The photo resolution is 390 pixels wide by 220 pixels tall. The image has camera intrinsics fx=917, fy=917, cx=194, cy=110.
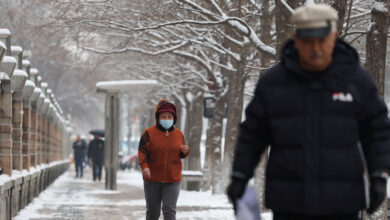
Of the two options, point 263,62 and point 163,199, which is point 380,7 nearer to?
point 163,199

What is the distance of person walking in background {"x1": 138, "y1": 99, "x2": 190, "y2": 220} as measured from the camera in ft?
32.2

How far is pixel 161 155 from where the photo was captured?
991 centimetres

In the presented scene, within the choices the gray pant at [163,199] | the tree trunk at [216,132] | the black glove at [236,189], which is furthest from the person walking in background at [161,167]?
the tree trunk at [216,132]

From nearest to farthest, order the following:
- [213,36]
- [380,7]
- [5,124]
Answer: [380,7] < [5,124] < [213,36]

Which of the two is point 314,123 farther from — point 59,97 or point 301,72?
point 59,97

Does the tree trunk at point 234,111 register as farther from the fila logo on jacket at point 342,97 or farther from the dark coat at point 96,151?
the fila logo on jacket at point 342,97

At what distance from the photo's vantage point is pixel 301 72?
466 cm

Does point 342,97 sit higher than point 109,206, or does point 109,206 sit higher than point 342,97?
point 342,97

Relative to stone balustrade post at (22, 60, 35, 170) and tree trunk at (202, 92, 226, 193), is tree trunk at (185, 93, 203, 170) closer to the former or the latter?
tree trunk at (202, 92, 226, 193)

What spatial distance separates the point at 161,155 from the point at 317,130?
541 centimetres

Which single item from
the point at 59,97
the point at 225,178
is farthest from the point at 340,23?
the point at 59,97

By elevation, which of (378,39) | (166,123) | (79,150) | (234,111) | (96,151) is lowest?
(166,123)

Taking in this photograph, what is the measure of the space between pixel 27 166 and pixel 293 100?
14068 millimetres

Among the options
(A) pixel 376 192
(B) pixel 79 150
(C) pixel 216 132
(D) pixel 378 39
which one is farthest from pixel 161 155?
(B) pixel 79 150
